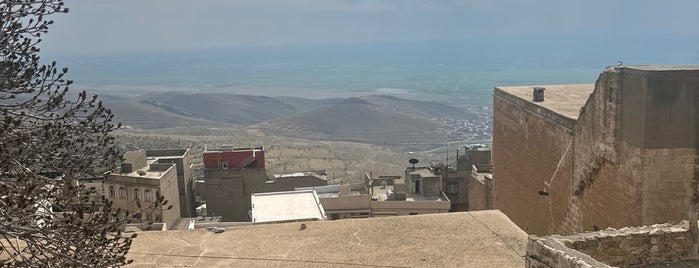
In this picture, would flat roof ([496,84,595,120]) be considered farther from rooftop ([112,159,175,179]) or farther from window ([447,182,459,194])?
rooftop ([112,159,175,179])

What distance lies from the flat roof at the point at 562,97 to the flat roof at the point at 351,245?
463 centimetres

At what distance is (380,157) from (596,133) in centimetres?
7016

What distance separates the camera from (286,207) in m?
18.0

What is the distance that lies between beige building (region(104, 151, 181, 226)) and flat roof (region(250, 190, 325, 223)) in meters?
7.87

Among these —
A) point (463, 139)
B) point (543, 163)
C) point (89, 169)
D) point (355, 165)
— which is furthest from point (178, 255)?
point (463, 139)

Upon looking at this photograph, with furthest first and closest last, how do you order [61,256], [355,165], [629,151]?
[355,165]
[629,151]
[61,256]

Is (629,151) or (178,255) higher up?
(629,151)

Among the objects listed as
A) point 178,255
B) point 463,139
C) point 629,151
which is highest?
point 629,151

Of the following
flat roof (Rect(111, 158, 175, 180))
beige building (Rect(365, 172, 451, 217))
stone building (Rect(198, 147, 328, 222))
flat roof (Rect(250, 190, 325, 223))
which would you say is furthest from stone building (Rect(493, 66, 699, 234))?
stone building (Rect(198, 147, 328, 222))

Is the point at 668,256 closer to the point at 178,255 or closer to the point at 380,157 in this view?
the point at 178,255

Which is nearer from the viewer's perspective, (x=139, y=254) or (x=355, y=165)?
(x=139, y=254)

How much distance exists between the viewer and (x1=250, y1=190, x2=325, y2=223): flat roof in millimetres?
16766

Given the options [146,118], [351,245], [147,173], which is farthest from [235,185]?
[146,118]

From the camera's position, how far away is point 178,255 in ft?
25.5
